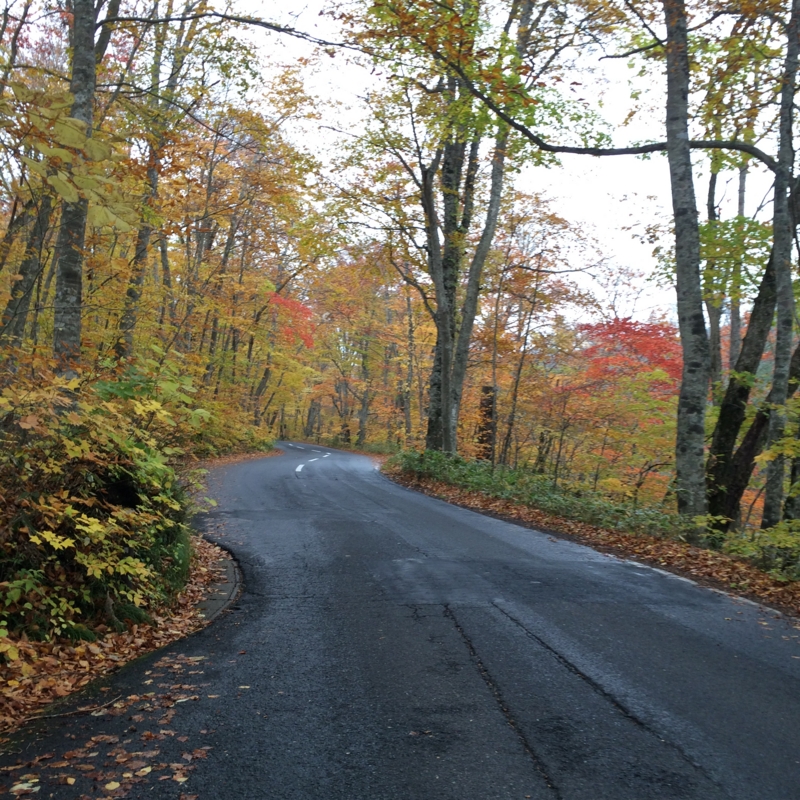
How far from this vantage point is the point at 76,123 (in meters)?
3.20

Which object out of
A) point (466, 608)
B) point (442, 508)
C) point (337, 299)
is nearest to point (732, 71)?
point (442, 508)

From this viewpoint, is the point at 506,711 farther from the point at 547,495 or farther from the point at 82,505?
the point at 547,495

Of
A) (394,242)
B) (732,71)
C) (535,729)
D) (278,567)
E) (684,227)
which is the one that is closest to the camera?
(535,729)

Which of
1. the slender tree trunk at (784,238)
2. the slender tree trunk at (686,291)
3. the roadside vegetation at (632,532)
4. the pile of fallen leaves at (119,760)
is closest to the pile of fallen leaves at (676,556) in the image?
the roadside vegetation at (632,532)

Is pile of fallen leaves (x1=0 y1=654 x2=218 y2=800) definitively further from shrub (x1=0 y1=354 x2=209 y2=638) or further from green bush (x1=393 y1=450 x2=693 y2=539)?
green bush (x1=393 y1=450 x2=693 y2=539)

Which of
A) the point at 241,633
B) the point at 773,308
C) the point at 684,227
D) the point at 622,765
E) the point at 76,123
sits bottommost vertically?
the point at 241,633

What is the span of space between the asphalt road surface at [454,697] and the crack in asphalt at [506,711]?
14 mm

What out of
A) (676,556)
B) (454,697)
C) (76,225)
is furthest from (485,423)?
(454,697)

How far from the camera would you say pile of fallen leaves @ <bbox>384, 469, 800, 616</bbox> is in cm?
692

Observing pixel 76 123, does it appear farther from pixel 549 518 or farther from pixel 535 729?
pixel 549 518

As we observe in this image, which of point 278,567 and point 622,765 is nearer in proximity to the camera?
point 622,765

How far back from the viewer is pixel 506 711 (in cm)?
363

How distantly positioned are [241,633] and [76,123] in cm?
389

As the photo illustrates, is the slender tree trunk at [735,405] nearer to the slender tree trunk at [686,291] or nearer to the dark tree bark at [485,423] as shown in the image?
the slender tree trunk at [686,291]
